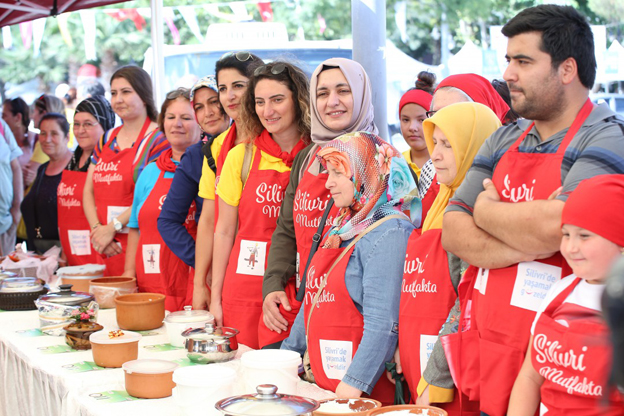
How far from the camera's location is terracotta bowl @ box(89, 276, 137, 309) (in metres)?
3.29

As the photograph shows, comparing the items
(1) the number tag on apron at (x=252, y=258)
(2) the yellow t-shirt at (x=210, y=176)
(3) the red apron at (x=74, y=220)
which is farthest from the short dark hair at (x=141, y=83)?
(1) the number tag on apron at (x=252, y=258)

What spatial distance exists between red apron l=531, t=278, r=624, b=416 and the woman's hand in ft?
1.95

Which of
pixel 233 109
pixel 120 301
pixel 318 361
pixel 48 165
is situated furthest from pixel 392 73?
pixel 318 361

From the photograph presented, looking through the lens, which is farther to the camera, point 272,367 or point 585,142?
point 272,367

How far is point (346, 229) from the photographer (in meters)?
2.15

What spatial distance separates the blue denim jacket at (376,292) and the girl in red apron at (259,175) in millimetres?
687

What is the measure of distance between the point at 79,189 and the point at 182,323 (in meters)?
2.22

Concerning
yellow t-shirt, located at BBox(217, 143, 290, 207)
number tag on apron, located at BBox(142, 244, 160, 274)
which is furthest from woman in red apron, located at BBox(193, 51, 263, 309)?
number tag on apron, located at BBox(142, 244, 160, 274)

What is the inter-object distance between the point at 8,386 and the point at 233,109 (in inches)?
57.0

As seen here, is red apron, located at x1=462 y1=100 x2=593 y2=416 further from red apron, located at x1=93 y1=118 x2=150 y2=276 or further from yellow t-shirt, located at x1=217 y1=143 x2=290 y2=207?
red apron, located at x1=93 y1=118 x2=150 y2=276

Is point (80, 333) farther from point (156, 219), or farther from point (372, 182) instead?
point (372, 182)

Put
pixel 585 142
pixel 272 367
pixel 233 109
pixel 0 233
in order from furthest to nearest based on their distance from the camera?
pixel 0 233
pixel 233 109
pixel 272 367
pixel 585 142

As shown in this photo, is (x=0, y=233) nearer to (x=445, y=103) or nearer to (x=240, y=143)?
(x=240, y=143)

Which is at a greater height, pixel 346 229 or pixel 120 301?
pixel 346 229
